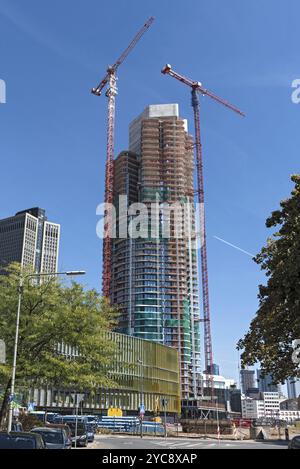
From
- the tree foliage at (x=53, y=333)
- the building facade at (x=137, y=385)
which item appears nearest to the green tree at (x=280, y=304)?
the tree foliage at (x=53, y=333)

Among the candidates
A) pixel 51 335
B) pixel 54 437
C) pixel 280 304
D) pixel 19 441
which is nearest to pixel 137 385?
pixel 51 335

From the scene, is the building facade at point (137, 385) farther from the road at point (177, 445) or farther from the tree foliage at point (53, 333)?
the tree foliage at point (53, 333)

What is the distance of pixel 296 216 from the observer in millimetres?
19812

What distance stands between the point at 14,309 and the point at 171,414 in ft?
405

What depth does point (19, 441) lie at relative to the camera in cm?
1430

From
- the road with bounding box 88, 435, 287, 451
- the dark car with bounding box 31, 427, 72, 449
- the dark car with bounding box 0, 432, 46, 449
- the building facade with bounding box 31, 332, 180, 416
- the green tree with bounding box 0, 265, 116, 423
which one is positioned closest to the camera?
the dark car with bounding box 0, 432, 46, 449

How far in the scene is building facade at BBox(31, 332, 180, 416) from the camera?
347 feet

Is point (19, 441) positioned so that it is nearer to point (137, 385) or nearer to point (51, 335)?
point (51, 335)

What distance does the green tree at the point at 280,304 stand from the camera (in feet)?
60.6

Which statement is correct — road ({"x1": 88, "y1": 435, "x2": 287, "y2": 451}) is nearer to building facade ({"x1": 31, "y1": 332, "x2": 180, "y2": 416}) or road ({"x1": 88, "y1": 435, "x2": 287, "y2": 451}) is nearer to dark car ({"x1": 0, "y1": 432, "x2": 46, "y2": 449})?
dark car ({"x1": 0, "y1": 432, "x2": 46, "y2": 449})

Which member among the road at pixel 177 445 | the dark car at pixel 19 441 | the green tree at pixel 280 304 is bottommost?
the road at pixel 177 445

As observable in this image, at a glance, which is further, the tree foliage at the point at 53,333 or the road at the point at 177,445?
the road at the point at 177,445

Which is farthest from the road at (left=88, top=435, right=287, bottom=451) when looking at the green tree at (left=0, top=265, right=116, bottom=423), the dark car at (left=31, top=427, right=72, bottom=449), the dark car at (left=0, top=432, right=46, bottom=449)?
the dark car at (left=0, top=432, right=46, bottom=449)

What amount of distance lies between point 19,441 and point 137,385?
390ft
